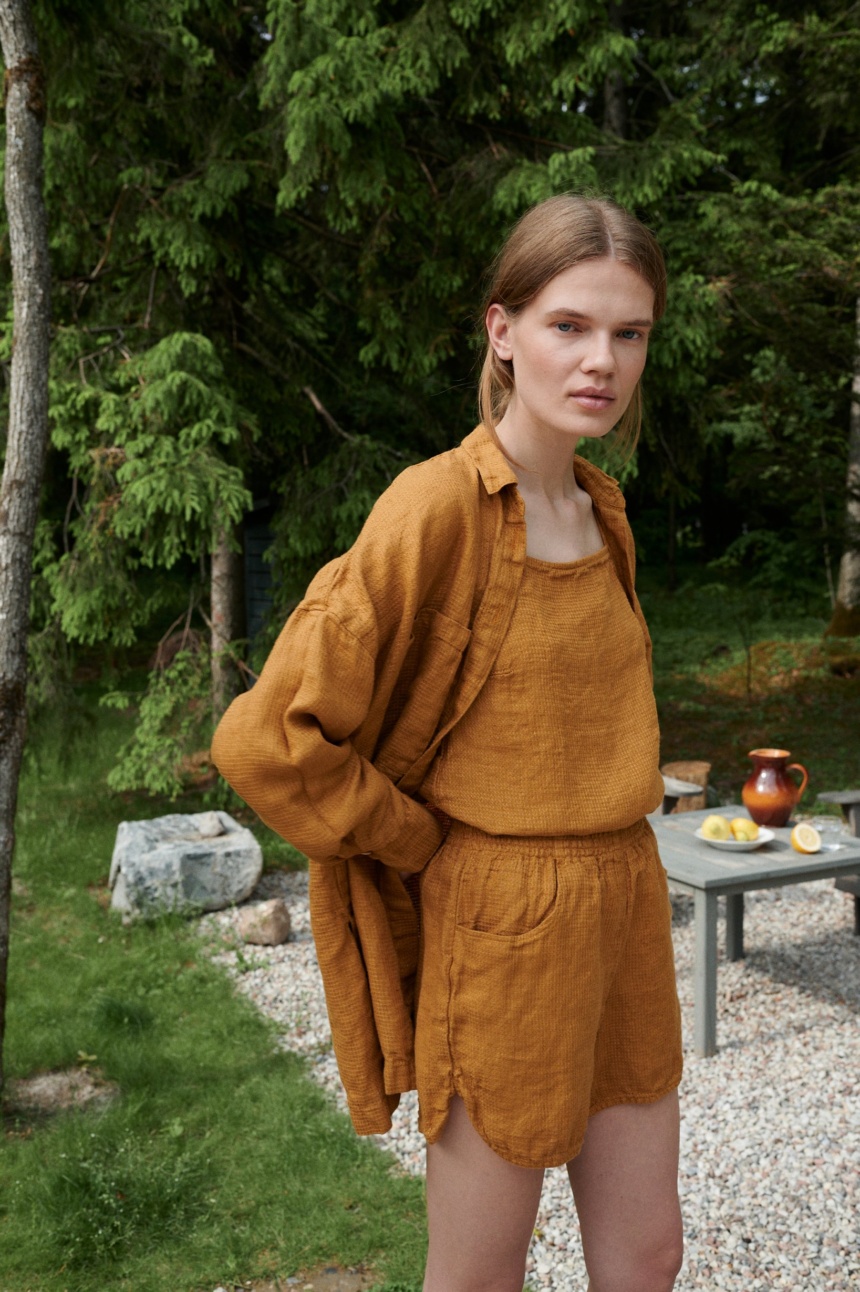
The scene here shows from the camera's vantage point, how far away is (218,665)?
6.17 metres

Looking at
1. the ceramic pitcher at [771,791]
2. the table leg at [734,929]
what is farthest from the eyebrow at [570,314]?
the table leg at [734,929]

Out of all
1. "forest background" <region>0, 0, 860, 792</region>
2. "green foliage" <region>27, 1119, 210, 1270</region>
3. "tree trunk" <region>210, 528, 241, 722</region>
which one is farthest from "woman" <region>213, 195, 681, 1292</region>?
"tree trunk" <region>210, 528, 241, 722</region>

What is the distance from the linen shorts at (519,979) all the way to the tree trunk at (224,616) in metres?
4.73

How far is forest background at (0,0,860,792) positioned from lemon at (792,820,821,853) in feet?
6.54

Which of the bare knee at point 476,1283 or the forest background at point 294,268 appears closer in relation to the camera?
the bare knee at point 476,1283

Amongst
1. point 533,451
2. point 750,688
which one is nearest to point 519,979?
point 533,451

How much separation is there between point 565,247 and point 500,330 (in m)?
0.14

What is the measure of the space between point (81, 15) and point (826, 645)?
342 inches

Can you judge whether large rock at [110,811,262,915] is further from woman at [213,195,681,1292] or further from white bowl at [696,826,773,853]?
woman at [213,195,681,1292]

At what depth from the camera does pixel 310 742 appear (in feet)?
3.94

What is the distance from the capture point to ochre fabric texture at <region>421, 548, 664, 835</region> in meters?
1.34

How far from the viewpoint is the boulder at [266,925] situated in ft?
15.3

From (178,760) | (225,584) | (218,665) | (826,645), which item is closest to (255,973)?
(178,760)

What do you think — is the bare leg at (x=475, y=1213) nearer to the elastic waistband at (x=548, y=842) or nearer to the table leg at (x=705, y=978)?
the elastic waistband at (x=548, y=842)
